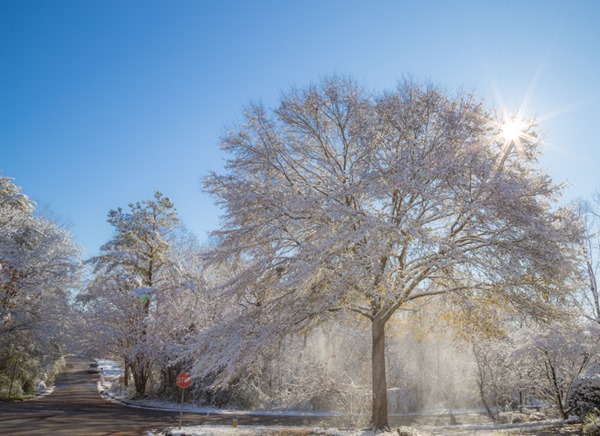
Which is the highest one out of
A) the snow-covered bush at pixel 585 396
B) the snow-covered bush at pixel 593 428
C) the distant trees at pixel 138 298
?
the distant trees at pixel 138 298

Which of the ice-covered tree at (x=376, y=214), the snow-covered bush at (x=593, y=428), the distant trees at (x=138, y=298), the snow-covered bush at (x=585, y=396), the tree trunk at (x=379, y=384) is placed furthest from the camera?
the distant trees at (x=138, y=298)

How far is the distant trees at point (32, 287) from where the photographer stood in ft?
74.3

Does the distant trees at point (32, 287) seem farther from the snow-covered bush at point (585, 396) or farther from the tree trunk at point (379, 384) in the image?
the snow-covered bush at point (585, 396)

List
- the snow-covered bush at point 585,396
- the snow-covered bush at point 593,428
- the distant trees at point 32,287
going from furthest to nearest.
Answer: the distant trees at point 32,287
the snow-covered bush at point 585,396
the snow-covered bush at point 593,428

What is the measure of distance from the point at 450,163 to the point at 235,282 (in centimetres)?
739

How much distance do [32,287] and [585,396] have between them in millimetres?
29439

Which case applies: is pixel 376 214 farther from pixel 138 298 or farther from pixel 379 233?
pixel 138 298

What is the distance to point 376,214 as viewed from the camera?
12.0 meters

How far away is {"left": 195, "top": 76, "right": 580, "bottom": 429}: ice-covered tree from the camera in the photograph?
10031 millimetres

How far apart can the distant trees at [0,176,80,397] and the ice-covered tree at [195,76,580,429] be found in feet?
52.5

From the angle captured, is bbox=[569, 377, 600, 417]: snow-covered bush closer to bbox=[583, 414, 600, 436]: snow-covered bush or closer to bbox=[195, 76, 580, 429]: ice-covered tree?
bbox=[583, 414, 600, 436]: snow-covered bush

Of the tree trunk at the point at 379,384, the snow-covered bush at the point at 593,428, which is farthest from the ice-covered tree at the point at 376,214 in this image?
the snow-covered bush at the point at 593,428

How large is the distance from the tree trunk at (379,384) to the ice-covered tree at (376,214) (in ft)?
0.12

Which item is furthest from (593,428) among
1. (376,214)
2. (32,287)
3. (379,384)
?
(32,287)
